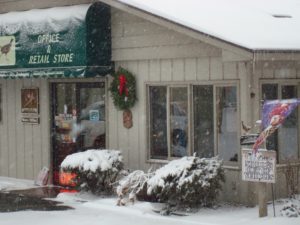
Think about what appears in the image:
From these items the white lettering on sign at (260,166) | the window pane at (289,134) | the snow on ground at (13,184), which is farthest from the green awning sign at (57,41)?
the white lettering on sign at (260,166)

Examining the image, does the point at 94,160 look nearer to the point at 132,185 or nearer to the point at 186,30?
the point at 132,185

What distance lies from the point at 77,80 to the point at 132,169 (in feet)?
8.21

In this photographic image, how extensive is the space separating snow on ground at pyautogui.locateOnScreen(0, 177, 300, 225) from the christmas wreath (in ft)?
7.09

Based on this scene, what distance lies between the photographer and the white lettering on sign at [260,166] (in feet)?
34.9

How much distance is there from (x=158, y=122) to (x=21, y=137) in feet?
13.9

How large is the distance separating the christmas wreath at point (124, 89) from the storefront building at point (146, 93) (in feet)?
0.53

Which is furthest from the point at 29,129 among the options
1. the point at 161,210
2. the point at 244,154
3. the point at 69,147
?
the point at 244,154

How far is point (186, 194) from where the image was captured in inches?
455

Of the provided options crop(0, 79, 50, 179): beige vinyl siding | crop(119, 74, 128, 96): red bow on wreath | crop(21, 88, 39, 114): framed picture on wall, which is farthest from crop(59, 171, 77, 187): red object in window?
crop(119, 74, 128, 96): red bow on wreath

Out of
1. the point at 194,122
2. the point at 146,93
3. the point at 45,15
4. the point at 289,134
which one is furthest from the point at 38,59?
the point at 289,134

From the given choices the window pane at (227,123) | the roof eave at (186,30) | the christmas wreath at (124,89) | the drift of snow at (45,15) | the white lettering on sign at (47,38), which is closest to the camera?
the roof eave at (186,30)

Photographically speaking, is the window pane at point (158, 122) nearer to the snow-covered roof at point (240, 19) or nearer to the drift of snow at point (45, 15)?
the snow-covered roof at point (240, 19)

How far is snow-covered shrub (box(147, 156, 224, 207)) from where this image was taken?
1159cm

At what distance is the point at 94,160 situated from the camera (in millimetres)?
13352
